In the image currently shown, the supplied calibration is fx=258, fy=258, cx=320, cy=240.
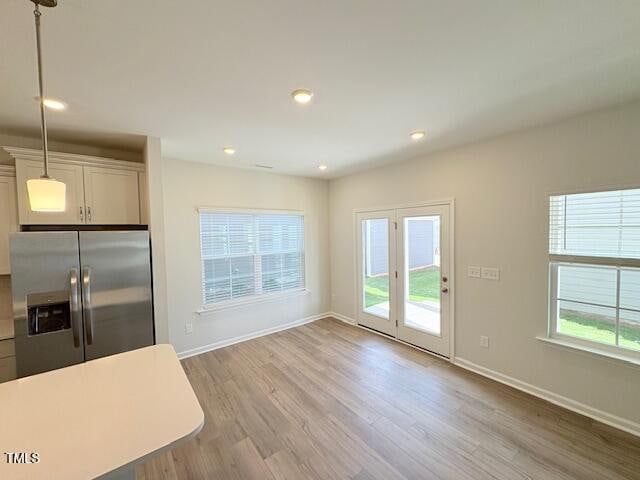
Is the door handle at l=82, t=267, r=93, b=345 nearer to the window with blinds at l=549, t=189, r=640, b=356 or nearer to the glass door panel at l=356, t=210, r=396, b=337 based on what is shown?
the glass door panel at l=356, t=210, r=396, b=337

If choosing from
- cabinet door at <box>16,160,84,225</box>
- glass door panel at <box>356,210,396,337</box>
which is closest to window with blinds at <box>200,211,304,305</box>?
glass door panel at <box>356,210,396,337</box>

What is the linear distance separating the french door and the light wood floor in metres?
0.54

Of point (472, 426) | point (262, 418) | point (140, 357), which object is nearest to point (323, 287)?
point (262, 418)

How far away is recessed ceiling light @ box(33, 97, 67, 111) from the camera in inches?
72.2

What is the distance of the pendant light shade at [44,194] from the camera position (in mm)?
1173

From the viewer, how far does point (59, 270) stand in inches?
82.5

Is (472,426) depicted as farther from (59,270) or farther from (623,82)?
(59,270)

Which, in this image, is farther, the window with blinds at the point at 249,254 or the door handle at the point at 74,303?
the window with blinds at the point at 249,254

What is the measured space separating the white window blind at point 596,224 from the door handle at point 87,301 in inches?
164

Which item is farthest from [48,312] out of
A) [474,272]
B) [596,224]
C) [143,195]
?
[596,224]

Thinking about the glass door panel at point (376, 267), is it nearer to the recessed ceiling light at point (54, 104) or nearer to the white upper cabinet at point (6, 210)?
the recessed ceiling light at point (54, 104)

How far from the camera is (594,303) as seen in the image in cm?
226

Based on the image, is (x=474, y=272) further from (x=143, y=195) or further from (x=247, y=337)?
(x=143, y=195)

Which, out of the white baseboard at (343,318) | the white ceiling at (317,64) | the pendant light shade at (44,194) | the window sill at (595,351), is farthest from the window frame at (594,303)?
the pendant light shade at (44,194)
